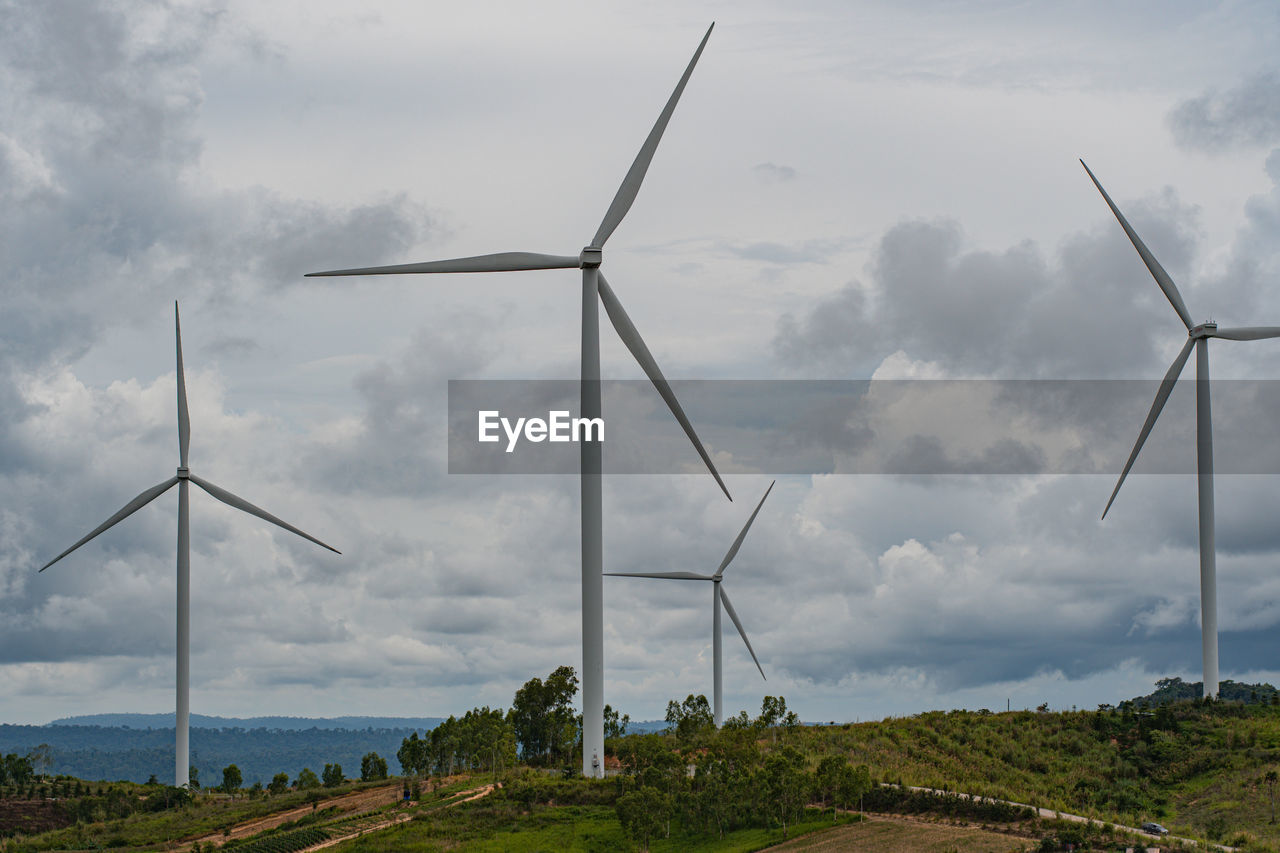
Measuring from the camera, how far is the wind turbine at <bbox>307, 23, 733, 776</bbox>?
74188 millimetres

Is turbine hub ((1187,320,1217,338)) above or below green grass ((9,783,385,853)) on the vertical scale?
above

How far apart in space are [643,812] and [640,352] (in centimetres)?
2708

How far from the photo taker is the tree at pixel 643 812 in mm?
68812

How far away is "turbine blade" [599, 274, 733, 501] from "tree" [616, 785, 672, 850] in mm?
19018

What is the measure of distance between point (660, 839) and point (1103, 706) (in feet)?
167

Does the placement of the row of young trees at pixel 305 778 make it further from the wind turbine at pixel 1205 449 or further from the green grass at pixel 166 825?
the wind turbine at pixel 1205 449

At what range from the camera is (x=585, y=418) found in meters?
76.1

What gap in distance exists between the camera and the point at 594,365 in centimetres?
7706

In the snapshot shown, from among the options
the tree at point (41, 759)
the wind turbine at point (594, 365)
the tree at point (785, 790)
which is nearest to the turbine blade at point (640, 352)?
the wind turbine at point (594, 365)

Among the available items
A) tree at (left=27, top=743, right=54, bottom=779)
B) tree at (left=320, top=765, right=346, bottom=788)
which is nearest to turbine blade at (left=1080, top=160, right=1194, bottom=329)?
tree at (left=320, top=765, right=346, bottom=788)

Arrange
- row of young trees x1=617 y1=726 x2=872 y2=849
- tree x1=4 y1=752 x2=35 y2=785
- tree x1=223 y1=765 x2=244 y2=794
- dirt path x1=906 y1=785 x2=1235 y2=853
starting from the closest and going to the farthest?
1. dirt path x1=906 y1=785 x2=1235 y2=853
2. row of young trees x1=617 y1=726 x2=872 y2=849
3. tree x1=223 y1=765 x2=244 y2=794
4. tree x1=4 y1=752 x2=35 y2=785

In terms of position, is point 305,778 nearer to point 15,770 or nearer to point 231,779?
point 231,779

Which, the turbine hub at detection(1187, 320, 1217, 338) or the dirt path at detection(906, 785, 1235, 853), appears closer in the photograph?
the dirt path at detection(906, 785, 1235, 853)

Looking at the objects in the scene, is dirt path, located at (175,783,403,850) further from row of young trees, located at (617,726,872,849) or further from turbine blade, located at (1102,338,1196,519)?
turbine blade, located at (1102,338,1196,519)
